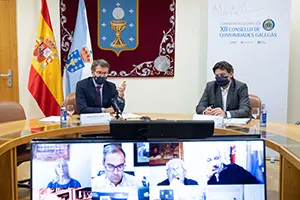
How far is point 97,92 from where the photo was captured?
10.2 ft

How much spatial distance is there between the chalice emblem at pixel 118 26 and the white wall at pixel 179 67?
17.1 inches

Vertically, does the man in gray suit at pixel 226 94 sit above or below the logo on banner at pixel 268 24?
below

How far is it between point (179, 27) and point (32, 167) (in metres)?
3.46

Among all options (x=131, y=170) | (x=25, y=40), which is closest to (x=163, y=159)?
(x=131, y=170)

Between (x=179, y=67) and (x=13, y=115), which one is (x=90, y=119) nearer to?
(x=13, y=115)

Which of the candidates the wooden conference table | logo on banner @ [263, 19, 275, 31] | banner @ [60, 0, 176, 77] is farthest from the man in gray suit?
banner @ [60, 0, 176, 77]

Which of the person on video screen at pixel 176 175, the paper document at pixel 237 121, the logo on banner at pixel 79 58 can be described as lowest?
the paper document at pixel 237 121

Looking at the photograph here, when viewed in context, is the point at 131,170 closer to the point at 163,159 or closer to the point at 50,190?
the point at 163,159

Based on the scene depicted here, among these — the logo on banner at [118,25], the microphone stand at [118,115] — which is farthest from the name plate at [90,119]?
the logo on banner at [118,25]

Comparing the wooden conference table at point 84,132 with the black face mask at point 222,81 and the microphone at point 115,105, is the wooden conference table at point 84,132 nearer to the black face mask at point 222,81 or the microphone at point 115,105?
the microphone at point 115,105

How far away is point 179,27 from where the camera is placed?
418 centimetres

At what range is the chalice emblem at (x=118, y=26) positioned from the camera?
4.20 meters

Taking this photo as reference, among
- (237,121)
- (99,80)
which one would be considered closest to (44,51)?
(99,80)

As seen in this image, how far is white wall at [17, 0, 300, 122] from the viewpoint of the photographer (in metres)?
4.15
